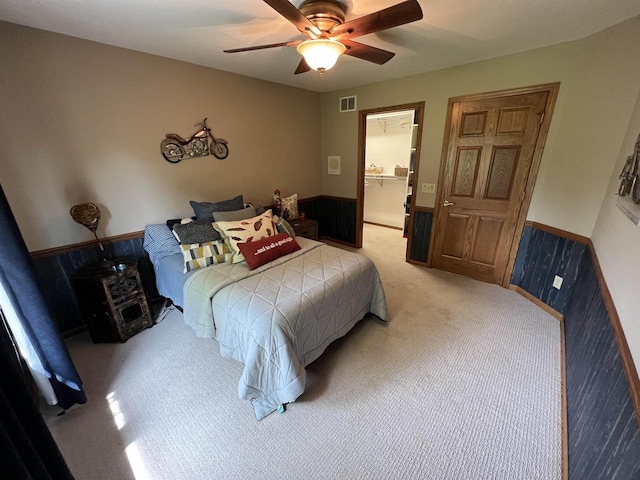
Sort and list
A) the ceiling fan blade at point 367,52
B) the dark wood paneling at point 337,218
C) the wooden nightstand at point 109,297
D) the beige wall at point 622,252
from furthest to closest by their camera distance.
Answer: the dark wood paneling at point 337,218
the wooden nightstand at point 109,297
the ceiling fan blade at point 367,52
the beige wall at point 622,252

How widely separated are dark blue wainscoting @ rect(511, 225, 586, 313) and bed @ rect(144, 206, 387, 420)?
1.62m

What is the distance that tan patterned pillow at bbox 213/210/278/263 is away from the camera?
2.25 metres

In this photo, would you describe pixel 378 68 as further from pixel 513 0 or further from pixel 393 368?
pixel 393 368

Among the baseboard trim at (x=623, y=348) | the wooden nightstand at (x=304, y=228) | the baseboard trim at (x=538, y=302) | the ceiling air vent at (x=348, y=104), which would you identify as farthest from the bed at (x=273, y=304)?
the ceiling air vent at (x=348, y=104)

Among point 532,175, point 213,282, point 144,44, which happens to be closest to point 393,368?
point 213,282

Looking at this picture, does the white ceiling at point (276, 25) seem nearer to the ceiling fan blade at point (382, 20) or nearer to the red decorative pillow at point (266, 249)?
the ceiling fan blade at point (382, 20)

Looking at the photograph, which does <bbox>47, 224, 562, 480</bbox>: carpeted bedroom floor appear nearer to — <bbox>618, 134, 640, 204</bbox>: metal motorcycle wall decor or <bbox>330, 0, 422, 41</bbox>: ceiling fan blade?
<bbox>618, 134, 640, 204</bbox>: metal motorcycle wall decor

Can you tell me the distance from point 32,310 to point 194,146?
1938 millimetres

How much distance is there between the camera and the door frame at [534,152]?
2283 millimetres

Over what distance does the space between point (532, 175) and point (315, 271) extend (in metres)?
2.34

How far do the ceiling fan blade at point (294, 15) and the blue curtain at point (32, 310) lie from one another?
1529 millimetres

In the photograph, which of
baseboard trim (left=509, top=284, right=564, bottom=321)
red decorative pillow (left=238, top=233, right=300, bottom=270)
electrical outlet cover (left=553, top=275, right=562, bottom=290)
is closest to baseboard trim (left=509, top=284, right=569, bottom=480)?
baseboard trim (left=509, top=284, right=564, bottom=321)

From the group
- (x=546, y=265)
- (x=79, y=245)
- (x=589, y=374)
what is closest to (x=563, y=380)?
(x=589, y=374)

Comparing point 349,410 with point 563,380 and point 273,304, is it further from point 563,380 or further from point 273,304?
point 563,380
